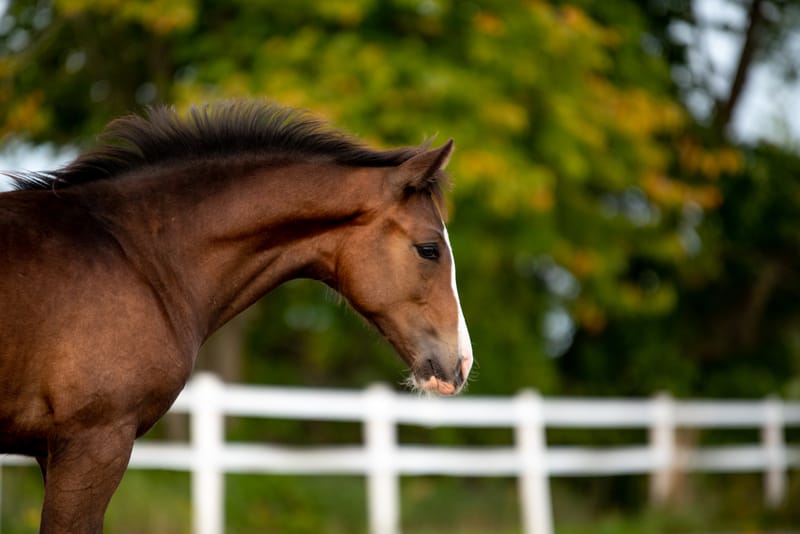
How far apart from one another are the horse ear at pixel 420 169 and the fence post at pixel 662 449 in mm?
8848

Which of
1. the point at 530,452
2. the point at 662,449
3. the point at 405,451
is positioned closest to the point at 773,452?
the point at 662,449

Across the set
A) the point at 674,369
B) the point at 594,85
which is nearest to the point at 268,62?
the point at 594,85

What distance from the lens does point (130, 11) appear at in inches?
429

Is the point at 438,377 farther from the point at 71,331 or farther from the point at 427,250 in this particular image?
the point at 71,331

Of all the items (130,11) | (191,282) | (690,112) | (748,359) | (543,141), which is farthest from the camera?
(748,359)

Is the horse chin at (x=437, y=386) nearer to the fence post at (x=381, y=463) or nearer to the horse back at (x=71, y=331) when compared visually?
the horse back at (x=71, y=331)

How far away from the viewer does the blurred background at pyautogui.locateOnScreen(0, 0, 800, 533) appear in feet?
36.5

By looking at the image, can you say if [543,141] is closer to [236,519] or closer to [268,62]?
[268,62]

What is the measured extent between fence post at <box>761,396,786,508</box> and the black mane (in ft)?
34.4

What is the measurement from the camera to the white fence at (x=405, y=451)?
32.9ft

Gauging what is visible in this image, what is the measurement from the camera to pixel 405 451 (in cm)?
1100

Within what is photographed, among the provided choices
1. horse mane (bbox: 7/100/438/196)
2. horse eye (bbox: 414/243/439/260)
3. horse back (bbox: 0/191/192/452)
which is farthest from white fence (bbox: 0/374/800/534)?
horse eye (bbox: 414/243/439/260)

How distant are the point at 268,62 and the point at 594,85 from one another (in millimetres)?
3498

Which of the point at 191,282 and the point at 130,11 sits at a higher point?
the point at 130,11
